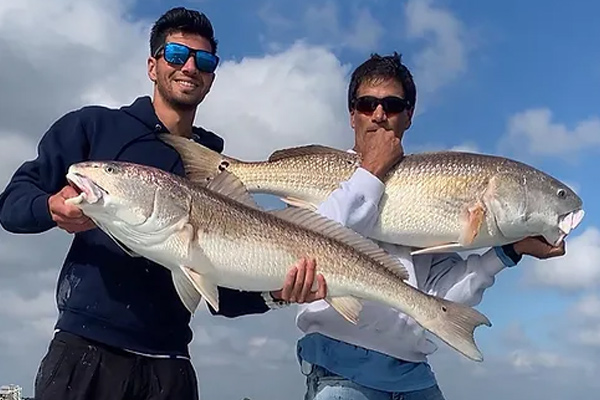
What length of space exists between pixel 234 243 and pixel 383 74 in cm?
204

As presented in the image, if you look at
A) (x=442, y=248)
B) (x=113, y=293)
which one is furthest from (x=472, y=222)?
(x=113, y=293)

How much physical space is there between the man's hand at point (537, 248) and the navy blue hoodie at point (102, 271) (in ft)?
7.96

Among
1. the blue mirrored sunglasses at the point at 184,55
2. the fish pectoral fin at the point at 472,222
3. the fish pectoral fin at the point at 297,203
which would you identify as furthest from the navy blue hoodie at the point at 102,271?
the fish pectoral fin at the point at 472,222

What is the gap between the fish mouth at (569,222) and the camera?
6.85m

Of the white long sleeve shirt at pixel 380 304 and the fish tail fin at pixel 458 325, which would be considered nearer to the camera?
the fish tail fin at pixel 458 325

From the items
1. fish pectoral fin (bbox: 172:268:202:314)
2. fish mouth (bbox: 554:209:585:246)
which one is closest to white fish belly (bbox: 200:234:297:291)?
fish pectoral fin (bbox: 172:268:202:314)

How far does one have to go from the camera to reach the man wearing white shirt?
6.23m

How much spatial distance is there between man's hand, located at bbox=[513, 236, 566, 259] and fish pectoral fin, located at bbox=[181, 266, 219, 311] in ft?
8.36

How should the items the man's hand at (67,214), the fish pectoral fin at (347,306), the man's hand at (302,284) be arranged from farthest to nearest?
the fish pectoral fin at (347,306) < the man's hand at (302,284) < the man's hand at (67,214)

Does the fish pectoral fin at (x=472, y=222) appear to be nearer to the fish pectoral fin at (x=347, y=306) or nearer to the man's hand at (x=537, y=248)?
the man's hand at (x=537, y=248)

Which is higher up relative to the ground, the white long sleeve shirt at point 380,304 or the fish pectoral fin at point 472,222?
the fish pectoral fin at point 472,222

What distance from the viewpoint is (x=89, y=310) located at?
622cm

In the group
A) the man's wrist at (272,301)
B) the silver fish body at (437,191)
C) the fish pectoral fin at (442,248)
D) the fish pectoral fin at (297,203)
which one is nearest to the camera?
the man's wrist at (272,301)

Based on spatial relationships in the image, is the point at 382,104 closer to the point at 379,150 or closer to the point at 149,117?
the point at 379,150
